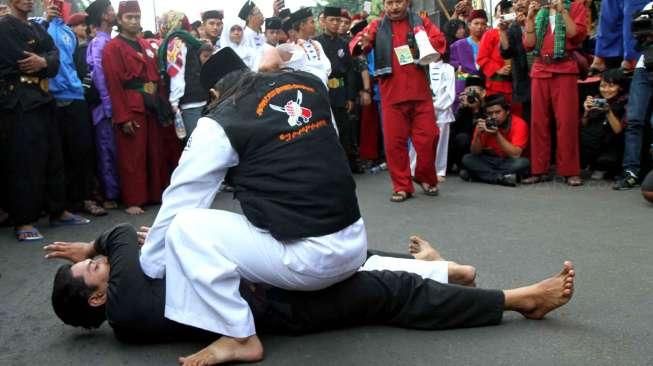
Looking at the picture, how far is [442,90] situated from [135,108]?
334cm

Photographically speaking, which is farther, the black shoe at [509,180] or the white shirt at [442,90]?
the white shirt at [442,90]

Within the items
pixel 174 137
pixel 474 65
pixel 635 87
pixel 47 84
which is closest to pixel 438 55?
pixel 635 87

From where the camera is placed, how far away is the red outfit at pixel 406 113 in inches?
250

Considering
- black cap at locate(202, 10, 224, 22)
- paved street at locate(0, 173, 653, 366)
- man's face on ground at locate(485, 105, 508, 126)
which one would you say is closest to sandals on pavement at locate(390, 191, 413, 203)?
paved street at locate(0, 173, 653, 366)

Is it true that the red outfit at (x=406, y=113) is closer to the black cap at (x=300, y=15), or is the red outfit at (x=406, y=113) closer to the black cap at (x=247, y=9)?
the black cap at (x=300, y=15)

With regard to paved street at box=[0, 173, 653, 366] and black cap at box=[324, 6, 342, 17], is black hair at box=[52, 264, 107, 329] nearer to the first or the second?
paved street at box=[0, 173, 653, 366]

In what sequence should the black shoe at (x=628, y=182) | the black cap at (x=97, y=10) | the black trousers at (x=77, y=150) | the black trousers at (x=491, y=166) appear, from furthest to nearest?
the black trousers at (x=491, y=166) < the black cap at (x=97, y=10) < the black shoe at (x=628, y=182) < the black trousers at (x=77, y=150)

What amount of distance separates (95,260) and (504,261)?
226cm

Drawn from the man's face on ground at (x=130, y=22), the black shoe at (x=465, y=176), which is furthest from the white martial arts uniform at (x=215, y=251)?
the black shoe at (x=465, y=176)

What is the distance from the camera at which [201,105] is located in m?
7.02

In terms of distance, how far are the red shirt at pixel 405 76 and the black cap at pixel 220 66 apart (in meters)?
3.61

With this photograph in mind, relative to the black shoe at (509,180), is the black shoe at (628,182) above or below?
above

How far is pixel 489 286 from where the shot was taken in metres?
3.65

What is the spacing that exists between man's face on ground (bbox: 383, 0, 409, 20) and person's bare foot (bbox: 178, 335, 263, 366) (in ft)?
14.0
